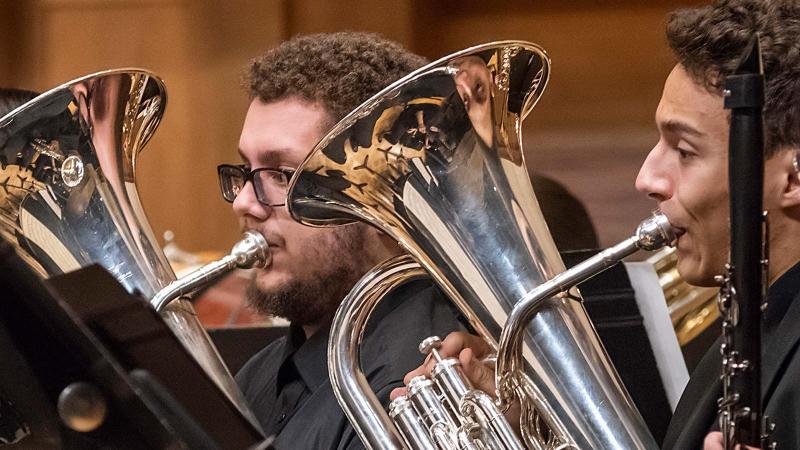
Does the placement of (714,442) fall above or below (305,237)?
below

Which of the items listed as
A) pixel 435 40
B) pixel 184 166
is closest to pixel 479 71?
pixel 435 40

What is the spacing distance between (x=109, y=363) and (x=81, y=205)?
79cm

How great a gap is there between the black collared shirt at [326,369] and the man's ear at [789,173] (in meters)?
0.55

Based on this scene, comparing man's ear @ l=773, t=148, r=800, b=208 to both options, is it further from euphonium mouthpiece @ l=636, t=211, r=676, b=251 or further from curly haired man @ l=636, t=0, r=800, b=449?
euphonium mouthpiece @ l=636, t=211, r=676, b=251

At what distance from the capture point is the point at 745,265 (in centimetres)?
90

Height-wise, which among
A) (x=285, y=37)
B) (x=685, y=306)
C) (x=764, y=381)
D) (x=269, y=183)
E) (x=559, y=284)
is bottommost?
(x=685, y=306)

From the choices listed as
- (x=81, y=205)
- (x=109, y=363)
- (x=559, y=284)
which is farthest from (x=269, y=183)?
(x=109, y=363)

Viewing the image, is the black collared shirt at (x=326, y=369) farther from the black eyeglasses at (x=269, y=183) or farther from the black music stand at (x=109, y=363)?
the black music stand at (x=109, y=363)

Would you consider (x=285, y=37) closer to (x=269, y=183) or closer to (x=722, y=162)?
(x=269, y=183)

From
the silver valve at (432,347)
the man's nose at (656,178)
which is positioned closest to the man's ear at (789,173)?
the man's nose at (656,178)

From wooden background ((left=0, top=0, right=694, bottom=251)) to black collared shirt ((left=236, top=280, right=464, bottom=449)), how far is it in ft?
5.65

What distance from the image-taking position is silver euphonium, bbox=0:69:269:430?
1.54 meters

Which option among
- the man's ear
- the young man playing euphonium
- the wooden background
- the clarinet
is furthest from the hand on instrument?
the wooden background

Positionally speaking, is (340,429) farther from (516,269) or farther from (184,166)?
(184,166)
